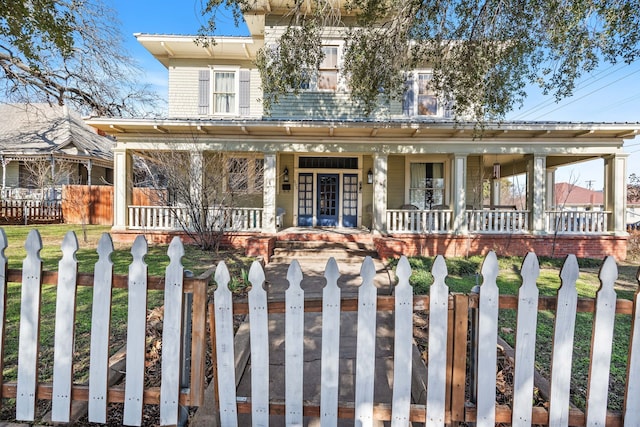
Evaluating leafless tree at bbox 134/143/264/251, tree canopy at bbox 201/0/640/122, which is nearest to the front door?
leafless tree at bbox 134/143/264/251

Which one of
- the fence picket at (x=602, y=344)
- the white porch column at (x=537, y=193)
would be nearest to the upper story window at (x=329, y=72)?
the white porch column at (x=537, y=193)

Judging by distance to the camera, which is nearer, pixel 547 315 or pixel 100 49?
pixel 547 315

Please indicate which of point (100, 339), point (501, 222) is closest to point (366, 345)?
point (100, 339)

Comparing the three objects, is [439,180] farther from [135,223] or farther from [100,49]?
[100,49]

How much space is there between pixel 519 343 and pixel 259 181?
8.90 meters

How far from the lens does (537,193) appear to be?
980cm

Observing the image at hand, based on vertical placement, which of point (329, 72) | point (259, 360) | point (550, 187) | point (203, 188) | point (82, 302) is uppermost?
point (329, 72)

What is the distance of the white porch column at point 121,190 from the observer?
10.1 metres

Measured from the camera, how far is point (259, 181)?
10.3 meters

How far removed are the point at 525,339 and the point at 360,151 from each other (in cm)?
843

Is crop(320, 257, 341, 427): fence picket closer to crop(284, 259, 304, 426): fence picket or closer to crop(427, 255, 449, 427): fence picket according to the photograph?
crop(284, 259, 304, 426): fence picket

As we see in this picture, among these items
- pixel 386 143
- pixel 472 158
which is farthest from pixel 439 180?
pixel 386 143

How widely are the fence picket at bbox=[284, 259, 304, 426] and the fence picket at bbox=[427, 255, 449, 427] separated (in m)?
0.79

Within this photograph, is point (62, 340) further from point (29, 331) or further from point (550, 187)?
point (550, 187)
